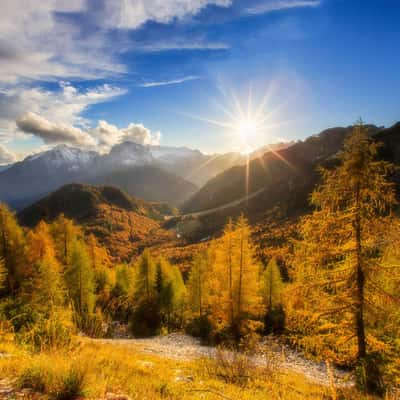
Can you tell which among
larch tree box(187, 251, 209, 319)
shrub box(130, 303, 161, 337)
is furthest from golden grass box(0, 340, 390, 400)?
shrub box(130, 303, 161, 337)

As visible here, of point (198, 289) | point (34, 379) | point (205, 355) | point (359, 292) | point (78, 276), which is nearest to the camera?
point (34, 379)

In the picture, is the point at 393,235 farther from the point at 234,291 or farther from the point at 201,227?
the point at 201,227

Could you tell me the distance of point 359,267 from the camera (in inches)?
317

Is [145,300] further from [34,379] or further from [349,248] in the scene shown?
[34,379]

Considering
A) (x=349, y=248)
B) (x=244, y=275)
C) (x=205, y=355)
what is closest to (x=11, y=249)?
(x=205, y=355)

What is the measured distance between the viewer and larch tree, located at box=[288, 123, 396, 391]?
7941 mm

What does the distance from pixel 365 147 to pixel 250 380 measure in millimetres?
7806

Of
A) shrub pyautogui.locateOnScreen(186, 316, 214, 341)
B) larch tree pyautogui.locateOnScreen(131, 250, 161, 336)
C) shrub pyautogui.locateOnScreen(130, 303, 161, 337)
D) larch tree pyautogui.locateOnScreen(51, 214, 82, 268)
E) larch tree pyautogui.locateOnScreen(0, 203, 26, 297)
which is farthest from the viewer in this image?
larch tree pyautogui.locateOnScreen(131, 250, 161, 336)

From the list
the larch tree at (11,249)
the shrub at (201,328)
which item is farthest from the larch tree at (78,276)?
the shrub at (201,328)

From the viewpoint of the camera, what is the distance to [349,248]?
796cm

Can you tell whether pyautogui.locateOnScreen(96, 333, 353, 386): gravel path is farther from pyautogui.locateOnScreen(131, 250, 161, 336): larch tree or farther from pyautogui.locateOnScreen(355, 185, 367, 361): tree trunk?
pyautogui.locateOnScreen(355, 185, 367, 361): tree trunk

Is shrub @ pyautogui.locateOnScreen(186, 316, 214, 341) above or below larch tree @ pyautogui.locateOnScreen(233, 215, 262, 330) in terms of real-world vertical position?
below

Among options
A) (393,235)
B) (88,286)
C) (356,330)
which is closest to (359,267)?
(393,235)

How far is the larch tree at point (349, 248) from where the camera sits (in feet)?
26.1
